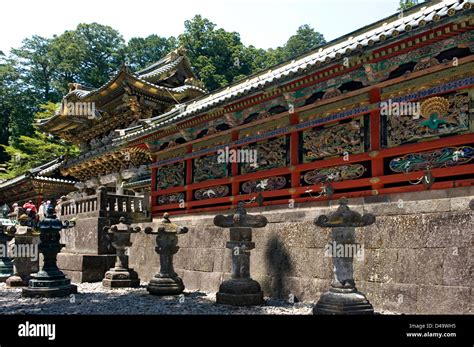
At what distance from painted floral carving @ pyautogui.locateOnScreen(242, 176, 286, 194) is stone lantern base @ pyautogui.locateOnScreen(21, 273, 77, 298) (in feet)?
17.5

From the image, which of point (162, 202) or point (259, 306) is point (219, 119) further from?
point (259, 306)

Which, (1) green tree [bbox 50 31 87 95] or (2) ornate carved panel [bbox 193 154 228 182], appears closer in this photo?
(2) ornate carved panel [bbox 193 154 228 182]

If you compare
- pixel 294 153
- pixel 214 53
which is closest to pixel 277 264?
pixel 294 153

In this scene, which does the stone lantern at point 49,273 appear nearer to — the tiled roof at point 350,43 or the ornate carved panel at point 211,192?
the ornate carved panel at point 211,192

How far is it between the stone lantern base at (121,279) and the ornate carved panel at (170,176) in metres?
3.50

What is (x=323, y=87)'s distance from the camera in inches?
380

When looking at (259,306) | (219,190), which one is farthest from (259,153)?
(259,306)

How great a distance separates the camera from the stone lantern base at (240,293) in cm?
883

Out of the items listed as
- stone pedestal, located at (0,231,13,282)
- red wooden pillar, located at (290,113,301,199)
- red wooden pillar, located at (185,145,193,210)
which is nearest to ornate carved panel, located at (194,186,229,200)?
red wooden pillar, located at (185,145,193,210)

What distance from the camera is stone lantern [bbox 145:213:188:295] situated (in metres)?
10.7

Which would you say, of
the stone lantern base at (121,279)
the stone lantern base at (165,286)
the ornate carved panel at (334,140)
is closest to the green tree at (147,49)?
the stone lantern base at (121,279)

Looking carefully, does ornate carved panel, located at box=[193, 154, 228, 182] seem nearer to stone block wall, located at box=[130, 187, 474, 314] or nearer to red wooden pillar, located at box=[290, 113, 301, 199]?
stone block wall, located at box=[130, 187, 474, 314]

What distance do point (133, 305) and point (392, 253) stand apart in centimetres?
558

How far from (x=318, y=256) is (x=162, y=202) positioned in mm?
7662
